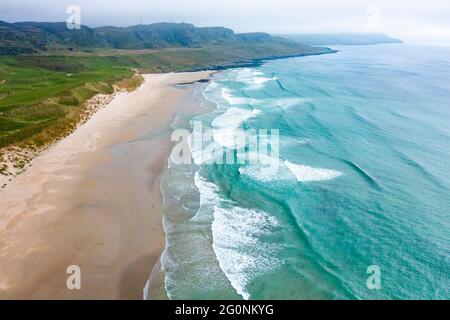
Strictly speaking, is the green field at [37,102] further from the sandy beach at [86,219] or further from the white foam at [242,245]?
the white foam at [242,245]

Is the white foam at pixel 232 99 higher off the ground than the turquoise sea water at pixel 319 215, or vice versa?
the white foam at pixel 232 99

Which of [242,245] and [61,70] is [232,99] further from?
[61,70]

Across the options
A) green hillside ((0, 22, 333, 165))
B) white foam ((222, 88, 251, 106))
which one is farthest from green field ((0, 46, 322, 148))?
white foam ((222, 88, 251, 106))

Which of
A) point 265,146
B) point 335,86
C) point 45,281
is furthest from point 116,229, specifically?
point 335,86
